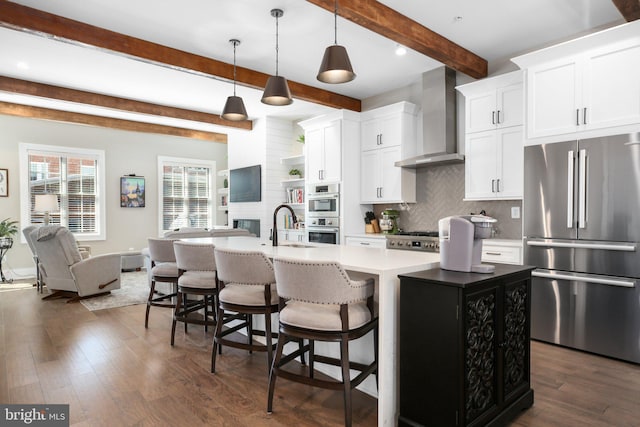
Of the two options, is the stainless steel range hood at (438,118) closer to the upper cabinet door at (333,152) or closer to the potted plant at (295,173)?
the upper cabinet door at (333,152)

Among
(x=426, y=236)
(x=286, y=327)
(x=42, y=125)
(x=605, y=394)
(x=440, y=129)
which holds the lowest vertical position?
(x=605, y=394)

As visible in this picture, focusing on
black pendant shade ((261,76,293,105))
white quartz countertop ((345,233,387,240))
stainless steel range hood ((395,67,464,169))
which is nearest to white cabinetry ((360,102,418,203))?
stainless steel range hood ((395,67,464,169))

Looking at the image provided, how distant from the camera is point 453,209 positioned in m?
4.97

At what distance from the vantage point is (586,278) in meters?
3.22

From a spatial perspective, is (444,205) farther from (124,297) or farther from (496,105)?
(124,297)

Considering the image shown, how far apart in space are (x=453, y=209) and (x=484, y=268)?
3.04 m

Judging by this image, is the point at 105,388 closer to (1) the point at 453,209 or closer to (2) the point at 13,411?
(2) the point at 13,411

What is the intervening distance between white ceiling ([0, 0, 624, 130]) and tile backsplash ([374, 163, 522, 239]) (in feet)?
4.48

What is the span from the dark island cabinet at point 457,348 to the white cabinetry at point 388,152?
10.5 feet

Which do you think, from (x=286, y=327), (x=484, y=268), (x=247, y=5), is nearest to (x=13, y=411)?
(x=286, y=327)

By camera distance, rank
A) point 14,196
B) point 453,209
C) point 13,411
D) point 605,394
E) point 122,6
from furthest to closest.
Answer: point 14,196
point 453,209
point 122,6
point 605,394
point 13,411

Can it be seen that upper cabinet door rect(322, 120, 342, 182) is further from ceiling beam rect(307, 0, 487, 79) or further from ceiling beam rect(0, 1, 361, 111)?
ceiling beam rect(307, 0, 487, 79)

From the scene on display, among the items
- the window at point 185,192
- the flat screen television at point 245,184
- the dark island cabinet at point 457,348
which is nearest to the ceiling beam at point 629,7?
the dark island cabinet at point 457,348

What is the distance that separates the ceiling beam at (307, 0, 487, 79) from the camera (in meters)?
3.10
